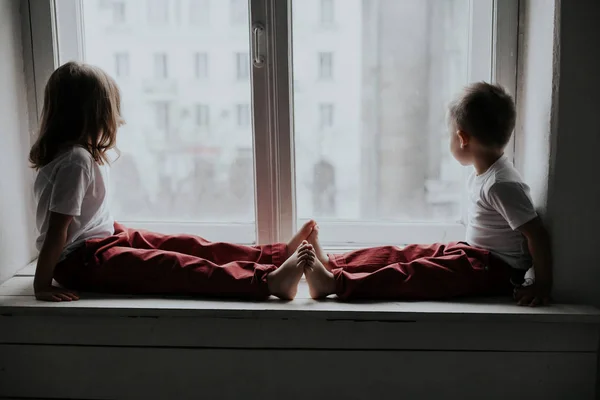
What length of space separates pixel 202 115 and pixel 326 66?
34 centimetres

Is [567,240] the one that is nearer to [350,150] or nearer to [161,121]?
[350,150]

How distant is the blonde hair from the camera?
4.86ft

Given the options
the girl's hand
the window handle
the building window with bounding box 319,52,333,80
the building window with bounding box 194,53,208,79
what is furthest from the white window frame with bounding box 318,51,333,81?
the girl's hand

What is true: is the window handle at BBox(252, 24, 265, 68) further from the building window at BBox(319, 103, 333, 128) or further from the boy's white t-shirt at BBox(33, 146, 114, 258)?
the boy's white t-shirt at BBox(33, 146, 114, 258)

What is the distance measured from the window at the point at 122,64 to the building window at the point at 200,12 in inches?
7.8

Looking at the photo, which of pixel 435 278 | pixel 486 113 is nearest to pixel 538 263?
pixel 435 278

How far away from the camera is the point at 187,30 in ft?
5.35

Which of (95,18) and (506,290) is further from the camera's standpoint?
(95,18)

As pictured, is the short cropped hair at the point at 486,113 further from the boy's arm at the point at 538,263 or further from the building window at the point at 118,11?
the building window at the point at 118,11

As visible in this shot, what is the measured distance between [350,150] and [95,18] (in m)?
0.72

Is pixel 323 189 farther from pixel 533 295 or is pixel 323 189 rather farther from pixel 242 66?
pixel 533 295

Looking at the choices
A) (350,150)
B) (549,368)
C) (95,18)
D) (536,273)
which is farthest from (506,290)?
(95,18)

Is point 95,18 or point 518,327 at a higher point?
point 95,18

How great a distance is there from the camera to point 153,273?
1.47 metres
